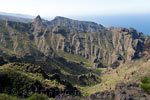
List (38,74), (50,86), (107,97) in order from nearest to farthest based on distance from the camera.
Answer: (107,97)
(50,86)
(38,74)

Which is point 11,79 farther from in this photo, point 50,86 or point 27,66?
point 27,66

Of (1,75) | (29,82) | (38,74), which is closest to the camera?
(1,75)

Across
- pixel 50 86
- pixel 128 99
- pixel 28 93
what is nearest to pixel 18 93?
pixel 28 93

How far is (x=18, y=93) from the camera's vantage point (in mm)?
97500

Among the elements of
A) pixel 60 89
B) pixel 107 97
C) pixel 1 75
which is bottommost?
pixel 60 89

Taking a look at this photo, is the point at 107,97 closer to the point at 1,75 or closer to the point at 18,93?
the point at 18,93

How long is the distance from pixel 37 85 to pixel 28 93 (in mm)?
10803

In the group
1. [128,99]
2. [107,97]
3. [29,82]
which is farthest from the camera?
[29,82]

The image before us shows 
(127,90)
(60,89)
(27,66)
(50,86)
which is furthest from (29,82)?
(127,90)

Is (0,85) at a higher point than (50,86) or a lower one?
higher

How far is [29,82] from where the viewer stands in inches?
4124

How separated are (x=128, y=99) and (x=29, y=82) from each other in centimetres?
5622

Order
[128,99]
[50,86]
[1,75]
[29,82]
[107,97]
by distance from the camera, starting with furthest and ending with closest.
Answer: [50,86]
[29,82]
[1,75]
[107,97]
[128,99]

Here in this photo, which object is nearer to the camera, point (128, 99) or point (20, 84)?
point (128, 99)
